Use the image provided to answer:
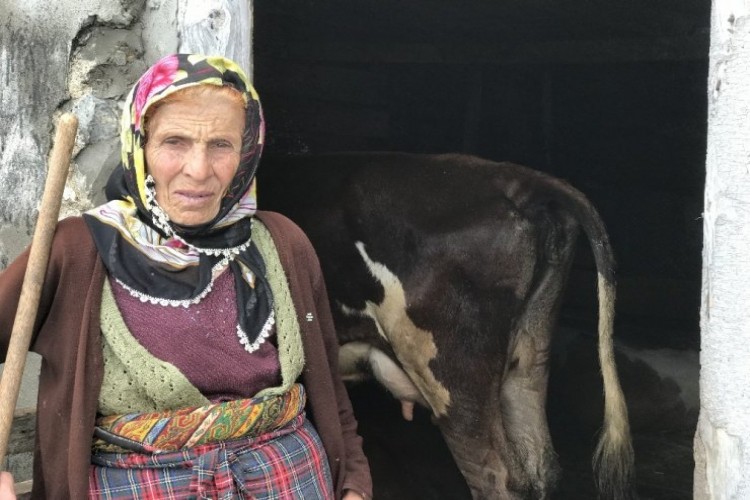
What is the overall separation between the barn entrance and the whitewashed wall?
280cm

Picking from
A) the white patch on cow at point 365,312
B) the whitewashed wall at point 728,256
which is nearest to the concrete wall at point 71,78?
the whitewashed wall at point 728,256

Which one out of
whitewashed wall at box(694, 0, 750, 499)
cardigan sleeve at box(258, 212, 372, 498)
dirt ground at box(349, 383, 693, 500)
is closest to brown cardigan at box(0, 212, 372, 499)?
cardigan sleeve at box(258, 212, 372, 498)

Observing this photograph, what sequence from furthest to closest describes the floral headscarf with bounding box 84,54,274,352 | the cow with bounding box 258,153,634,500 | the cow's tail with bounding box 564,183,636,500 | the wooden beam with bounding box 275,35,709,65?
the wooden beam with bounding box 275,35,709,65 → the cow with bounding box 258,153,634,500 → the cow's tail with bounding box 564,183,636,500 → the floral headscarf with bounding box 84,54,274,352

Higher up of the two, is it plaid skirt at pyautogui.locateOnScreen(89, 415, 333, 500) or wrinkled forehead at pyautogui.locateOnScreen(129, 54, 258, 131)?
wrinkled forehead at pyautogui.locateOnScreen(129, 54, 258, 131)

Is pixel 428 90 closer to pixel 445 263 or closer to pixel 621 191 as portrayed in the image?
pixel 621 191

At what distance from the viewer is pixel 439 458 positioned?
527 cm

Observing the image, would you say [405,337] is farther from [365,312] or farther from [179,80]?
[179,80]

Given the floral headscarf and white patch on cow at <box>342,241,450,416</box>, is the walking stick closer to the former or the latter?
the floral headscarf

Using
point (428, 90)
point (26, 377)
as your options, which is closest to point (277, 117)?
point (428, 90)

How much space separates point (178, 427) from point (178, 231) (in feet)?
1.38

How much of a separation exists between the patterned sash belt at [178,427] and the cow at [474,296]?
6.72ft

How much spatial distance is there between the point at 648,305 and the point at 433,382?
329 cm

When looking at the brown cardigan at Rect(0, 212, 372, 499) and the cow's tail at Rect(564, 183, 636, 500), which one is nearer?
the brown cardigan at Rect(0, 212, 372, 499)

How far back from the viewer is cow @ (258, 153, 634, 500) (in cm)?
387
